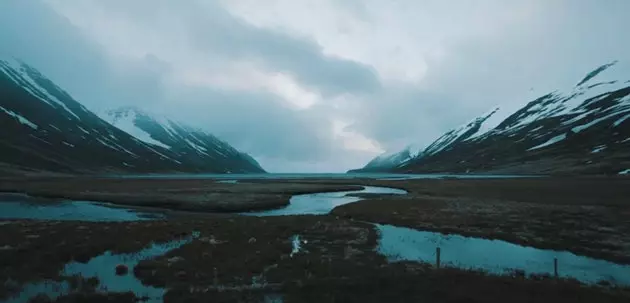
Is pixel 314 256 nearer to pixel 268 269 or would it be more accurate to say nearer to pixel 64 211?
pixel 268 269

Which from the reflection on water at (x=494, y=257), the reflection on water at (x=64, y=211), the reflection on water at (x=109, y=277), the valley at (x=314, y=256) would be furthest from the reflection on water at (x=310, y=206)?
the reflection on water at (x=109, y=277)

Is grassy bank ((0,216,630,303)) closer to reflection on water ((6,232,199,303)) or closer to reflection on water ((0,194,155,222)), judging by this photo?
reflection on water ((6,232,199,303))

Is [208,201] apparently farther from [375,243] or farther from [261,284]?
[261,284]

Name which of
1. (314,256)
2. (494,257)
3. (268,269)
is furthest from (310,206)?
(268,269)

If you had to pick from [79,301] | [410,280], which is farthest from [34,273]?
[410,280]

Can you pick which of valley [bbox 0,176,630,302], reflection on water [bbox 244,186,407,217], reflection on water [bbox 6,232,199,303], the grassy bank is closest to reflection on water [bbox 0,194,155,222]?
valley [bbox 0,176,630,302]
